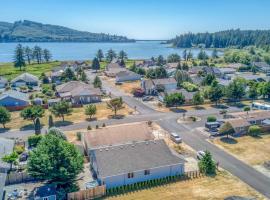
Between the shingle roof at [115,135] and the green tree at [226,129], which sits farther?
the green tree at [226,129]

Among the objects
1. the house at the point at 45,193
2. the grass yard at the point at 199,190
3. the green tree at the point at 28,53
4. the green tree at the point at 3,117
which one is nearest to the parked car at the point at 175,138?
the grass yard at the point at 199,190

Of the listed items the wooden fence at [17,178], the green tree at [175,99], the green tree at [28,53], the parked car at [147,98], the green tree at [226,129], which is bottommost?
the wooden fence at [17,178]

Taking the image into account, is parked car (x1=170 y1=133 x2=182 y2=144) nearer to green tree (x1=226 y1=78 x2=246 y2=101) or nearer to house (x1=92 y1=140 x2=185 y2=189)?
house (x1=92 y1=140 x2=185 y2=189)

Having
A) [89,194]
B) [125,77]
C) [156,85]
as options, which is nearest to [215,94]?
[156,85]

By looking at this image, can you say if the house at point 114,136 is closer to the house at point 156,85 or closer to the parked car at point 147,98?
the parked car at point 147,98

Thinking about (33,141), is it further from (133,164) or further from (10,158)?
(133,164)

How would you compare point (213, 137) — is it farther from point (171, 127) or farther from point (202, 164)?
point (202, 164)

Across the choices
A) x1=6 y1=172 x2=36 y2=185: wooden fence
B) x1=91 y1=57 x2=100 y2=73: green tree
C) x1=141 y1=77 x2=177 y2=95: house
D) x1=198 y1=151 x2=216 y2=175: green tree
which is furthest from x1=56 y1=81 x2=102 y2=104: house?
x1=91 y1=57 x2=100 y2=73: green tree

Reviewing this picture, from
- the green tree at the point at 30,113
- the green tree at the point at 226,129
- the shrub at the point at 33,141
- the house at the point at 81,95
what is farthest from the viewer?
the house at the point at 81,95
